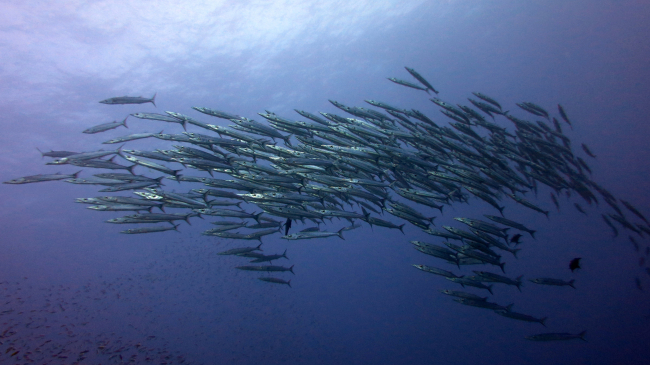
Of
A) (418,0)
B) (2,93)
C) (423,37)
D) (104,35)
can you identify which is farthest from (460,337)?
(2,93)

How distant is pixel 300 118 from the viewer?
29.5m

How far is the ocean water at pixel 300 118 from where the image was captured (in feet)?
58.9

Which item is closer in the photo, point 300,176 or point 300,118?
point 300,176

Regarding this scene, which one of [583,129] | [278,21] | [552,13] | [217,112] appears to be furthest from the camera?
[583,129]

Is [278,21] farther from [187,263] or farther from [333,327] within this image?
[187,263]

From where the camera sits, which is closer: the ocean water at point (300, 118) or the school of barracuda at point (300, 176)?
the school of barracuda at point (300, 176)

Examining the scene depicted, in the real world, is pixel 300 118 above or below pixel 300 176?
above

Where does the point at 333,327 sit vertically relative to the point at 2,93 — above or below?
below

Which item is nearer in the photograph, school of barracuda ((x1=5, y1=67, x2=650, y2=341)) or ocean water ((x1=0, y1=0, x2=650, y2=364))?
school of barracuda ((x1=5, y1=67, x2=650, y2=341))

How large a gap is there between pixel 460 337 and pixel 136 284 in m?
54.5

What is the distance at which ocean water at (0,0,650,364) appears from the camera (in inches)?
707

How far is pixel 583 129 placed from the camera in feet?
184

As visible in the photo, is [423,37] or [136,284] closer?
[423,37]

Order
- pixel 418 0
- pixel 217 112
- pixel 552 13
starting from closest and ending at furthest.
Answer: pixel 217 112, pixel 418 0, pixel 552 13
